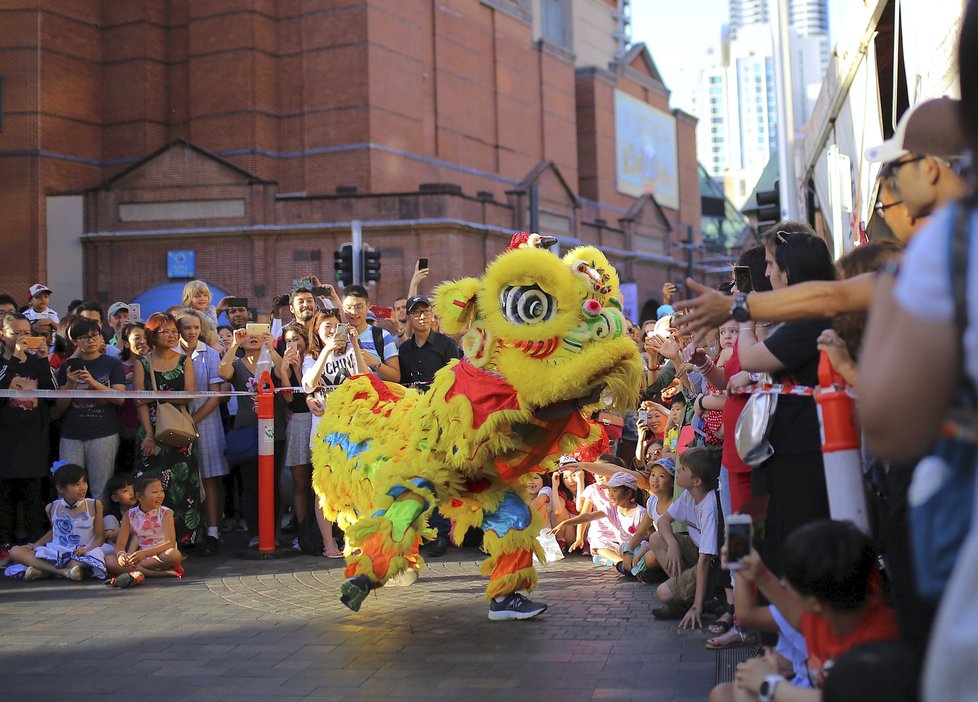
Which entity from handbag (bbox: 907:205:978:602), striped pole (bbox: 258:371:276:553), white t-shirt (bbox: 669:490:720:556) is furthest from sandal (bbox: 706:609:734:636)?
striped pole (bbox: 258:371:276:553)

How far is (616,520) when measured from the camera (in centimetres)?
841

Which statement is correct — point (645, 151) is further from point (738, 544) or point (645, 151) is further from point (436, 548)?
point (738, 544)

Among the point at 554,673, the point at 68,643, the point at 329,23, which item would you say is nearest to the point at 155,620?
the point at 68,643

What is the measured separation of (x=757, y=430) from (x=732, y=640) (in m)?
1.59

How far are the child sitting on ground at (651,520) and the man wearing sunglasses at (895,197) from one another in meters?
3.88

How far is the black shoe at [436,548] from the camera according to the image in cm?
888

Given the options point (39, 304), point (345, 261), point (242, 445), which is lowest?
point (242, 445)

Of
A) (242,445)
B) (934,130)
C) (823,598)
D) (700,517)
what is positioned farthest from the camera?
(242,445)

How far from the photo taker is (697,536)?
6277 millimetres

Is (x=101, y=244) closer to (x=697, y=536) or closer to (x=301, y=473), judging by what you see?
(x=301, y=473)

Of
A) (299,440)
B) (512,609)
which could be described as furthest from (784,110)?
(512,609)

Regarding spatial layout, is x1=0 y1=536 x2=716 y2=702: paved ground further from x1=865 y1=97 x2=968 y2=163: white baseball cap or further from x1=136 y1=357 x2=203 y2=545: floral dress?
x1=865 y1=97 x2=968 y2=163: white baseball cap

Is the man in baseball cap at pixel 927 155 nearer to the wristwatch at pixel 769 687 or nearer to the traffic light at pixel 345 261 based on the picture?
the wristwatch at pixel 769 687

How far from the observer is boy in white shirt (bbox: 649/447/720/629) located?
19.4 feet
